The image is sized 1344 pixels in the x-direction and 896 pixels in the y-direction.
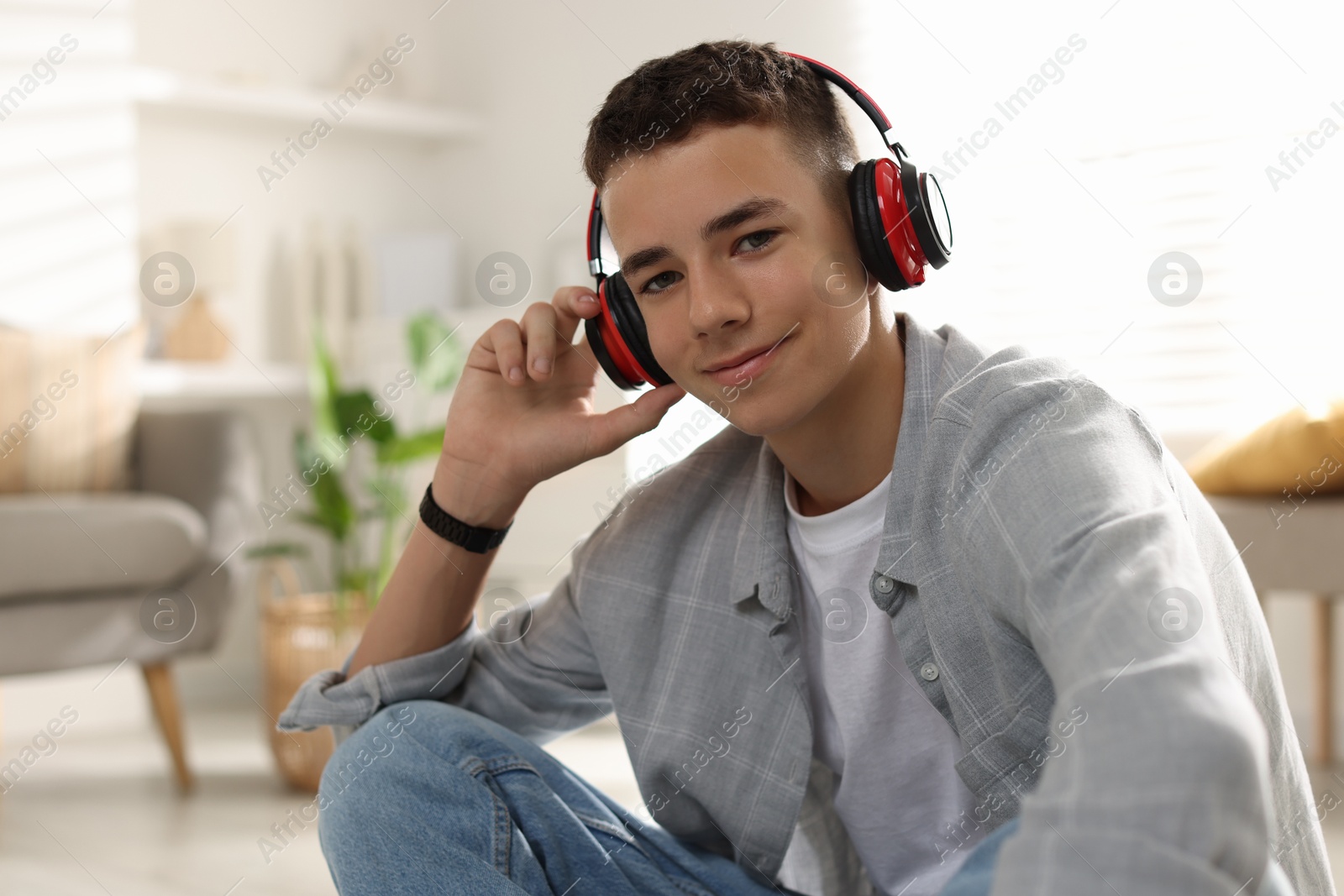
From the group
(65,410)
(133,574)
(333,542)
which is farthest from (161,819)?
(65,410)

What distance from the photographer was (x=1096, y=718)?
576 mm

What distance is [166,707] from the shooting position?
8.09ft

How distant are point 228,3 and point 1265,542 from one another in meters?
3.28

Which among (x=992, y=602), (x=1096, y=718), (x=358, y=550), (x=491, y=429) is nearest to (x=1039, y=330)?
(x=358, y=550)

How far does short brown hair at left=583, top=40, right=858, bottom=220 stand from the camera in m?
1.00

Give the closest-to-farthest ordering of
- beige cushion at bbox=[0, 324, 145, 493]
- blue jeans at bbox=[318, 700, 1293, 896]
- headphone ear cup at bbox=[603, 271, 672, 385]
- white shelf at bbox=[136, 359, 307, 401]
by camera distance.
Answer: blue jeans at bbox=[318, 700, 1293, 896]
headphone ear cup at bbox=[603, 271, 672, 385]
beige cushion at bbox=[0, 324, 145, 493]
white shelf at bbox=[136, 359, 307, 401]

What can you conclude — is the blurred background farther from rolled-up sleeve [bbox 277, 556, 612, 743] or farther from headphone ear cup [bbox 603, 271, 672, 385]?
headphone ear cup [bbox 603, 271, 672, 385]

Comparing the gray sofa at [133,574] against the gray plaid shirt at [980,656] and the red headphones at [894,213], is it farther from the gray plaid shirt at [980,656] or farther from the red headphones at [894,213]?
Result: the red headphones at [894,213]

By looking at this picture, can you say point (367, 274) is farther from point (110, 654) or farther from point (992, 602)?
point (992, 602)

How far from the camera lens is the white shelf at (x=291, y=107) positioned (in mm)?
3242

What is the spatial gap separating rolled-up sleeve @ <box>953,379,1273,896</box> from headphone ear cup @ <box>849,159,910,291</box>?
280 millimetres

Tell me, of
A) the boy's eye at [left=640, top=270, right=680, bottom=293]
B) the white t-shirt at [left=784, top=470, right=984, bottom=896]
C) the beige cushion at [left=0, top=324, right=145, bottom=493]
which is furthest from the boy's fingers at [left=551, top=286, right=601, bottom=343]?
the beige cushion at [left=0, top=324, right=145, bottom=493]

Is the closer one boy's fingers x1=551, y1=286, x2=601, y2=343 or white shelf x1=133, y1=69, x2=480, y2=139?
boy's fingers x1=551, y1=286, x2=601, y2=343

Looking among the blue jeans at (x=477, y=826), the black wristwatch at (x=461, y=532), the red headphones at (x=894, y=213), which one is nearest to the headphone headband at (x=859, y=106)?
the red headphones at (x=894, y=213)
